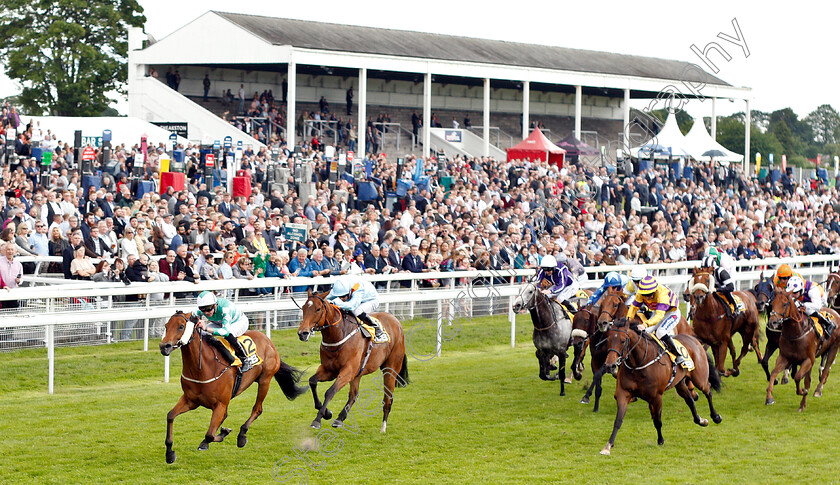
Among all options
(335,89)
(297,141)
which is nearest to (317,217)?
(297,141)

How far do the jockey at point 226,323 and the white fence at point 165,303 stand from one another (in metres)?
2.21

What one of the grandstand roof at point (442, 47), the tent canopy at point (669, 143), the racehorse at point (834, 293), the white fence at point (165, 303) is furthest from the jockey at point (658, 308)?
the tent canopy at point (669, 143)

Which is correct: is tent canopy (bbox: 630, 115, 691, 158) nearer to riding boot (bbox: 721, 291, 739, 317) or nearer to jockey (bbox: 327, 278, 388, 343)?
riding boot (bbox: 721, 291, 739, 317)

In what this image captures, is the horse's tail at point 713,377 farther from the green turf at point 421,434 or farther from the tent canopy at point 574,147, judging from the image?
the tent canopy at point 574,147

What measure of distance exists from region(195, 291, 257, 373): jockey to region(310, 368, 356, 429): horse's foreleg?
601mm

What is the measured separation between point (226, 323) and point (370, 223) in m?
7.32

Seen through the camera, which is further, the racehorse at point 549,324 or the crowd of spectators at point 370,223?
the crowd of spectators at point 370,223

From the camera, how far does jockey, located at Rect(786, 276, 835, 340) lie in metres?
9.88

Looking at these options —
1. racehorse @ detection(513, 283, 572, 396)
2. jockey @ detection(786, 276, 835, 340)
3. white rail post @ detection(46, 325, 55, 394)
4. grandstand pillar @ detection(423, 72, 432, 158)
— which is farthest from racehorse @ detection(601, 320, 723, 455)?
grandstand pillar @ detection(423, 72, 432, 158)

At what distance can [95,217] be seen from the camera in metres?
12.0

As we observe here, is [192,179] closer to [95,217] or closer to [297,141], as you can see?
[95,217]

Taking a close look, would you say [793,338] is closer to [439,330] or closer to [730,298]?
[730,298]

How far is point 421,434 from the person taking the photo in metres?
8.27

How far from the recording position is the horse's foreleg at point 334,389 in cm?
782
